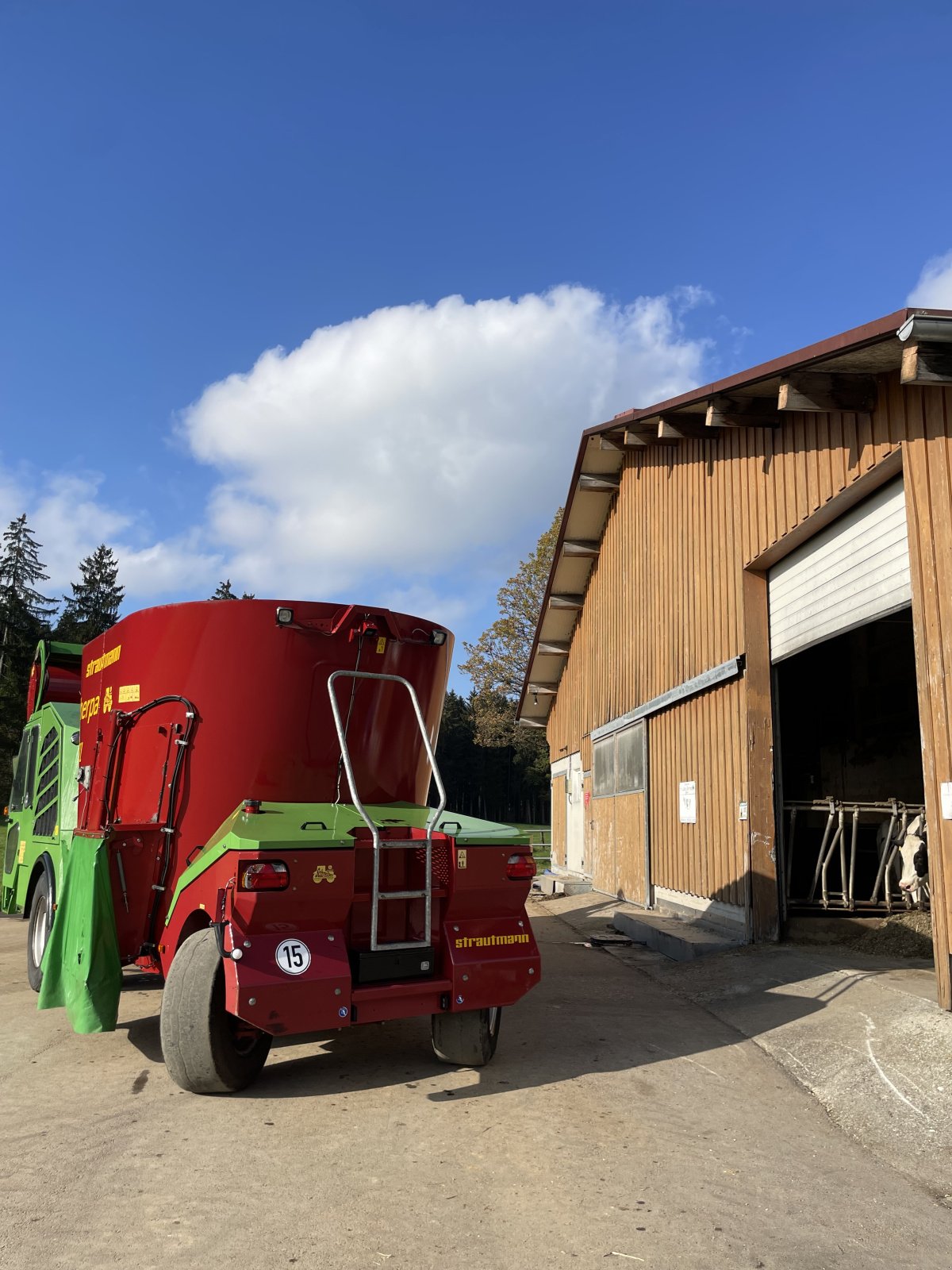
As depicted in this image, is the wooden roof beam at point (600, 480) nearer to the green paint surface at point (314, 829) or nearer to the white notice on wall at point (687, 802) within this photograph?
the white notice on wall at point (687, 802)

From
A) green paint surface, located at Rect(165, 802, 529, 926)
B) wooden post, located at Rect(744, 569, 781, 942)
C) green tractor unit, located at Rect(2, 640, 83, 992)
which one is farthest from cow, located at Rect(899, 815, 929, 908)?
green tractor unit, located at Rect(2, 640, 83, 992)

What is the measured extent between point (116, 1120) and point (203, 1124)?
488 mm

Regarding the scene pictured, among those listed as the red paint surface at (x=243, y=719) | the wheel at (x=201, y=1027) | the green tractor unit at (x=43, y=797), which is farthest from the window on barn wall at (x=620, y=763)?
the wheel at (x=201, y=1027)

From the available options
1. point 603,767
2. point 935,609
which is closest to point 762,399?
point 935,609

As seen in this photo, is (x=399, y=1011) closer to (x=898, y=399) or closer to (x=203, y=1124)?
(x=203, y=1124)

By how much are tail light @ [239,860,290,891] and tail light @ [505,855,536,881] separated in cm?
146

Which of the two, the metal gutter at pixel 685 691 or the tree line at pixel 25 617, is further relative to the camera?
the tree line at pixel 25 617

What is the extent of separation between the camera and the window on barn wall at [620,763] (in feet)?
48.3

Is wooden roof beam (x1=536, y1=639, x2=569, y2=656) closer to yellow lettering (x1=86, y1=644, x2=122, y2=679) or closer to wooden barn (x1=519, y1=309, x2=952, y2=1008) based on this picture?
wooden barn (x1=519, y1=309, x2=952, y2=1008)

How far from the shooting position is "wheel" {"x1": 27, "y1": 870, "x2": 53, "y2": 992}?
7844 mm

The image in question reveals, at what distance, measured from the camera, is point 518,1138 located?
4496 mm

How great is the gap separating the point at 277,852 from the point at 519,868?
63.4 inches

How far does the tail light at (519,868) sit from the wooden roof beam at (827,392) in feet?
15.1

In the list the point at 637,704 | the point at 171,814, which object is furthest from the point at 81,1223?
the point at 637,704
